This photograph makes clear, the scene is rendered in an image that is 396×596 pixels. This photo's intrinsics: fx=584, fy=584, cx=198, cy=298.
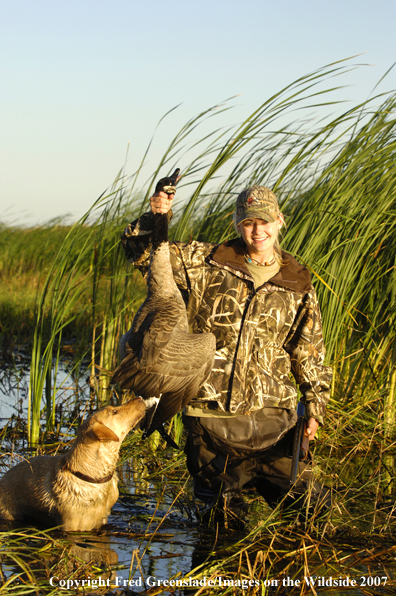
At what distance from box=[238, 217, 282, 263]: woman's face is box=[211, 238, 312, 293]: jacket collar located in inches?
4.7

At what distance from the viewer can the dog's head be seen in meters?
3.46

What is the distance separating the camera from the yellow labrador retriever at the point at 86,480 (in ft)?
11.5

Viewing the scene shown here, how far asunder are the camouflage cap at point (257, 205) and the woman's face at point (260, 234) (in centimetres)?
5

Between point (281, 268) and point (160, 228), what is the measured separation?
0.90 meters

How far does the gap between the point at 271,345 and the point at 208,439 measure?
2.42 feet

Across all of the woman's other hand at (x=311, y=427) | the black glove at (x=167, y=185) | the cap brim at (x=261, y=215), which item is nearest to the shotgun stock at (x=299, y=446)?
the woman's other hand at (x=311, y=427)

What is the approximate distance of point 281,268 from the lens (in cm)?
393

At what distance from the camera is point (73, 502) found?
11.7ft

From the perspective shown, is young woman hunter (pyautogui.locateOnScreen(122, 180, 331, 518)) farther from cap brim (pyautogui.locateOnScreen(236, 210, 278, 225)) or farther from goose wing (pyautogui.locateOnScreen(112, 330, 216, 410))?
A: goose wing (pyautogui.locateOnScreen(112, 330, 216, 410))

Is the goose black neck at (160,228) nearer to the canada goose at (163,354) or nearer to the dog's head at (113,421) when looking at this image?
the canada goose at (163,354)

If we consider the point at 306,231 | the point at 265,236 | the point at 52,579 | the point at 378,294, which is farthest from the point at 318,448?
the point at 52,579

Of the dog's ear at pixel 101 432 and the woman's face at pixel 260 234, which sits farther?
Result: the woman's face at pixel 260 234

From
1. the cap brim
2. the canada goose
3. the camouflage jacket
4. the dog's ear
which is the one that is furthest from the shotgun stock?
the cap brim

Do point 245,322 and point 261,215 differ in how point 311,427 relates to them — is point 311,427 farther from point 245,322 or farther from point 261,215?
point 261,215
